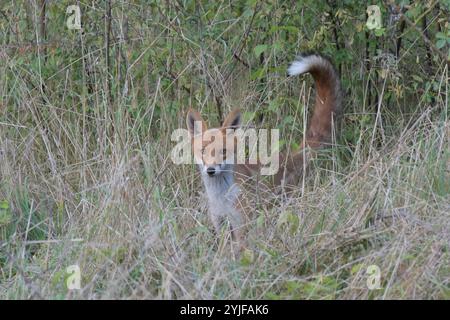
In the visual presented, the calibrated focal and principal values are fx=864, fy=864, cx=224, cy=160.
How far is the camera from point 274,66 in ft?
21.5

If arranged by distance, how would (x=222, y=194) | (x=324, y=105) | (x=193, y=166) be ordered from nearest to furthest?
(x=222, y=194)
(x=193, y=166)
(x=324, y=105)

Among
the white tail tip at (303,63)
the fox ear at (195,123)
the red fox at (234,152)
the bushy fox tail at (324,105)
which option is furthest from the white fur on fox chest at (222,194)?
the white tail tip at (303,63)

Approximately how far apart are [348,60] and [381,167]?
177 centimetres

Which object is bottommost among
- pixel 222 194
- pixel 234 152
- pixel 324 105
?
pixel 222 194

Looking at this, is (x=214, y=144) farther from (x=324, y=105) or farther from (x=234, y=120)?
(x=324, y=105)

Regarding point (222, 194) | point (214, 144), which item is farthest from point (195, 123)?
point (222, 194)

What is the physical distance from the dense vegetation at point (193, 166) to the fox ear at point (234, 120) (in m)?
0.52

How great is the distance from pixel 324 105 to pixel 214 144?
3.53 feet

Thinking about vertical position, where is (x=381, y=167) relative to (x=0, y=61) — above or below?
below

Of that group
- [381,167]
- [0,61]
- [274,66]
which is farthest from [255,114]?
[0,61]

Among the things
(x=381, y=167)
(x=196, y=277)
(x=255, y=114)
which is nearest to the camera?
(x=196, y=277)

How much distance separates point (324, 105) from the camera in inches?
248

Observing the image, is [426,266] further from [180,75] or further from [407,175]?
[180,75]

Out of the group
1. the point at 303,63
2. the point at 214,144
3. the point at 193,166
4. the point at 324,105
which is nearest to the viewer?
the point at 214,144
